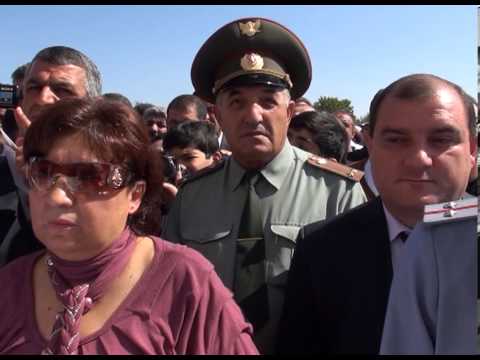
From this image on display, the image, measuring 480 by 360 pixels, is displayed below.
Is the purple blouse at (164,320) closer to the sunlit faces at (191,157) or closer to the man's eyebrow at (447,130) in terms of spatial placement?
the man's eyebrow at (447,130)

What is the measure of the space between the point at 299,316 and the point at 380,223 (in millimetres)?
442

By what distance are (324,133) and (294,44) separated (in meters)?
1.69

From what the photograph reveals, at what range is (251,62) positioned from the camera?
2.38 metres

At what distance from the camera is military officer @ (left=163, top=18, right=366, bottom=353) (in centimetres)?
216

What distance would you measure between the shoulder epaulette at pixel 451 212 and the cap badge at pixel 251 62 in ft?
3.95

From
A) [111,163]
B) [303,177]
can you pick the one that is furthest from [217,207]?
[111,163]

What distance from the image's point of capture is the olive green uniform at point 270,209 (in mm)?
2166

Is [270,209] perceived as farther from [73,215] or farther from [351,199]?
[73,215]

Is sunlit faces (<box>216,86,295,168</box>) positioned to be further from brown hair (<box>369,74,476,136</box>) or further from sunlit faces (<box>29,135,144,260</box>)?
sunlit faces (<box>29,135,144,260</box>)

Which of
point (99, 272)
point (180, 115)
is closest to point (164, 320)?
point (99, 272)

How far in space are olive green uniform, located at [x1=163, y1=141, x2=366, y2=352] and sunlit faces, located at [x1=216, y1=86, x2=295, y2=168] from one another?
0.06 m

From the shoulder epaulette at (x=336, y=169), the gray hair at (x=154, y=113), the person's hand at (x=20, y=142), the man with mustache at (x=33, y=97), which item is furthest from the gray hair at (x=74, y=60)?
the gray hair at (x=154, y=113)

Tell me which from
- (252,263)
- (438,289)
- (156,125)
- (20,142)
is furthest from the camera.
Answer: (156,125)

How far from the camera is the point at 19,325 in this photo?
1555 millimetres
